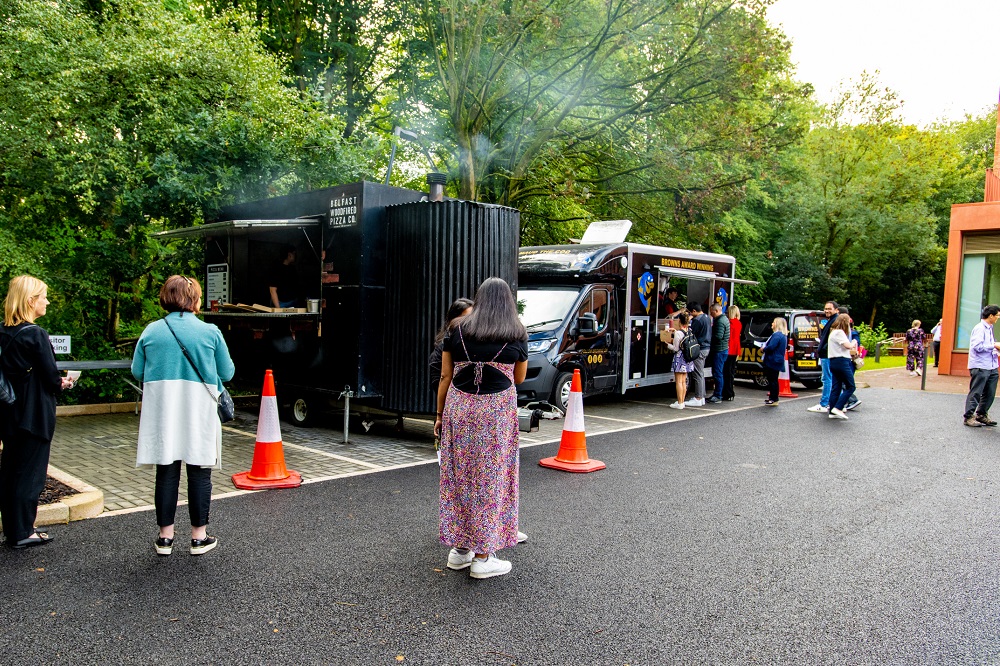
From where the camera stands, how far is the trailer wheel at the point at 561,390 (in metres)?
10.8

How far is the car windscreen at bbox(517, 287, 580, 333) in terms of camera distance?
1122 centimetres

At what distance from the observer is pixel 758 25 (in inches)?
539

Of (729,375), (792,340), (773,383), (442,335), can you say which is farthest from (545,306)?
(442,335)

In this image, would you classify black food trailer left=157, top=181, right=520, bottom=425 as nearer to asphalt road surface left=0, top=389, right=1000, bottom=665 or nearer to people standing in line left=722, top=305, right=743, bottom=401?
asphalt road surface left=0, top=389, right=1000, bottom=665

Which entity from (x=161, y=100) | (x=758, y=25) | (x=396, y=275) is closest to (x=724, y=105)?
(x=758, y=25)

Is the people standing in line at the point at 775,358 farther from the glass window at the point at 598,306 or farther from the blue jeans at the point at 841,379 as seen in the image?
the glass window at the point at 598,306

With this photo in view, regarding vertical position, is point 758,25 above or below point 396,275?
above

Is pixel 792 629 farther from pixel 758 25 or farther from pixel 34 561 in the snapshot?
pixel 758 25

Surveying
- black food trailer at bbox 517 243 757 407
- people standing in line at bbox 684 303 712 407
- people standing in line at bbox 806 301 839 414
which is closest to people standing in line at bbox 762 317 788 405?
people standing in line at bbox 806 301 839 414

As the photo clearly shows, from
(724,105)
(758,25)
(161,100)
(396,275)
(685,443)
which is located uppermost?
(758,25)

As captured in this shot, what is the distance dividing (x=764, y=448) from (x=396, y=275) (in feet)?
15.8

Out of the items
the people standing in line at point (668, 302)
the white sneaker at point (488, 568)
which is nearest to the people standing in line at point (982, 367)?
the people standing in line at point (668, 302)

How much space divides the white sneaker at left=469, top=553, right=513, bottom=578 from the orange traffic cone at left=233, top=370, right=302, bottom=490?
2602mm

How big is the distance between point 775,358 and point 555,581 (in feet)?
32.8
